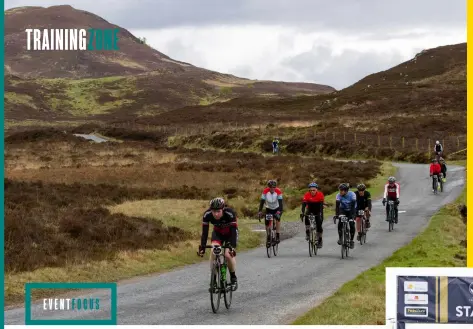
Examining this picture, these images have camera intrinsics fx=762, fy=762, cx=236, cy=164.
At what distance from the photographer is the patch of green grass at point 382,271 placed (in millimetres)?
15234

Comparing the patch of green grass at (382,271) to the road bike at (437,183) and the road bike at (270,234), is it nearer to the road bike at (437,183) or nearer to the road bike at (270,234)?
the road bike at (270,234)

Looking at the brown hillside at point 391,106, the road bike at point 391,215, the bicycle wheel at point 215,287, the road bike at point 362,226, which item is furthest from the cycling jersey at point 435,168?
the brown hillside at point 391,106

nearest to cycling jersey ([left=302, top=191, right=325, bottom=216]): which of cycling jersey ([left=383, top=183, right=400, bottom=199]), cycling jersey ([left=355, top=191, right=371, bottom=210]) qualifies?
cycling jersey ([left=355, top=191, right=371, bottom=210])

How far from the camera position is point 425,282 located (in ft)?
39.9

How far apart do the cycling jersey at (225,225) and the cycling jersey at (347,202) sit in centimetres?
829

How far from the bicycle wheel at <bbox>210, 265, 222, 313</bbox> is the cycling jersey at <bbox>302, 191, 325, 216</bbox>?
7.97m

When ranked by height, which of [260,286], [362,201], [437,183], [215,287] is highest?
[437,183]

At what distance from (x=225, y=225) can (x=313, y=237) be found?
375 inches

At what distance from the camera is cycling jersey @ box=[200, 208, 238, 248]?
51.4ft

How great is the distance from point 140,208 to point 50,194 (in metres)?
4.43

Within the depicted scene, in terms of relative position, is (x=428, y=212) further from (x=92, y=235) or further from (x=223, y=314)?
(x=223, y=314)

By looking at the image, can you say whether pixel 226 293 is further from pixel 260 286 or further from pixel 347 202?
pixel 347 202

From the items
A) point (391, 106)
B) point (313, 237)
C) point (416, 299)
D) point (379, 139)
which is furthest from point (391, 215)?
point (391, 106)

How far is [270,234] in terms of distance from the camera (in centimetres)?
2509
